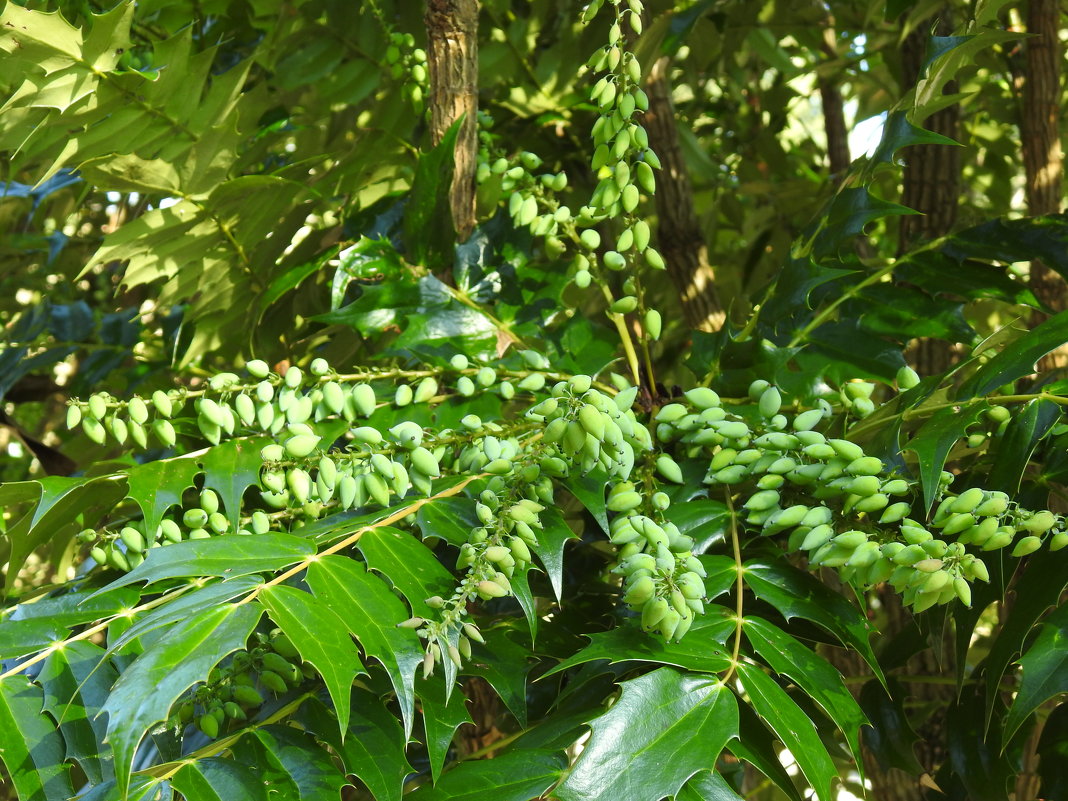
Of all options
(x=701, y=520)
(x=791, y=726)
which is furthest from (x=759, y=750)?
(x=701, y=520)

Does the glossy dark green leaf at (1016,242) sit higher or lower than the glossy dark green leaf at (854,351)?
higher

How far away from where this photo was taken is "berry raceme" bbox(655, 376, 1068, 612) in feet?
1.82

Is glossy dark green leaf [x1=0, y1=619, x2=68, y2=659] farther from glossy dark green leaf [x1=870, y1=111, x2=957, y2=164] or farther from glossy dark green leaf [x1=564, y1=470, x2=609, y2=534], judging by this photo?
glossy dark green leaf [x1=870, y1=111, x2=957, y2=164]

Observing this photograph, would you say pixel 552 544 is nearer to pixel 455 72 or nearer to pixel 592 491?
pixel 592 491

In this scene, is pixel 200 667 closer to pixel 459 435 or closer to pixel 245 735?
pixel 245 735

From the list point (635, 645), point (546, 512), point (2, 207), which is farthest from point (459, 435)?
point (2, 207)

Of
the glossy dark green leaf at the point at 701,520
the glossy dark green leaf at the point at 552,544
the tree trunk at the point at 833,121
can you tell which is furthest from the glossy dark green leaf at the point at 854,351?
the tree trunk at the point at 833,121

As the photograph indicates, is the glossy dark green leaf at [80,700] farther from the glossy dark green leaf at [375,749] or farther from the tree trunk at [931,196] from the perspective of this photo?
the tree trunk at [931,196]

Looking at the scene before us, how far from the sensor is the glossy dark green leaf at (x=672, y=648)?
0.59 metres

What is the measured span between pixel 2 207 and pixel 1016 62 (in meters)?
1.48

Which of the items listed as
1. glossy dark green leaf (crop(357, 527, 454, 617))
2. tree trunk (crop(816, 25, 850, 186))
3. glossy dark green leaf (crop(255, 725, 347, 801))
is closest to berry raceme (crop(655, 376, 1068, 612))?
glossy dark green leaf (crop(357, 527, 454, 617))

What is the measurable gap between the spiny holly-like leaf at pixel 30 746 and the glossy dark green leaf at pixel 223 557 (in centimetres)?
11

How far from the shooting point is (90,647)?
26.0 inches

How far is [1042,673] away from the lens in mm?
576
